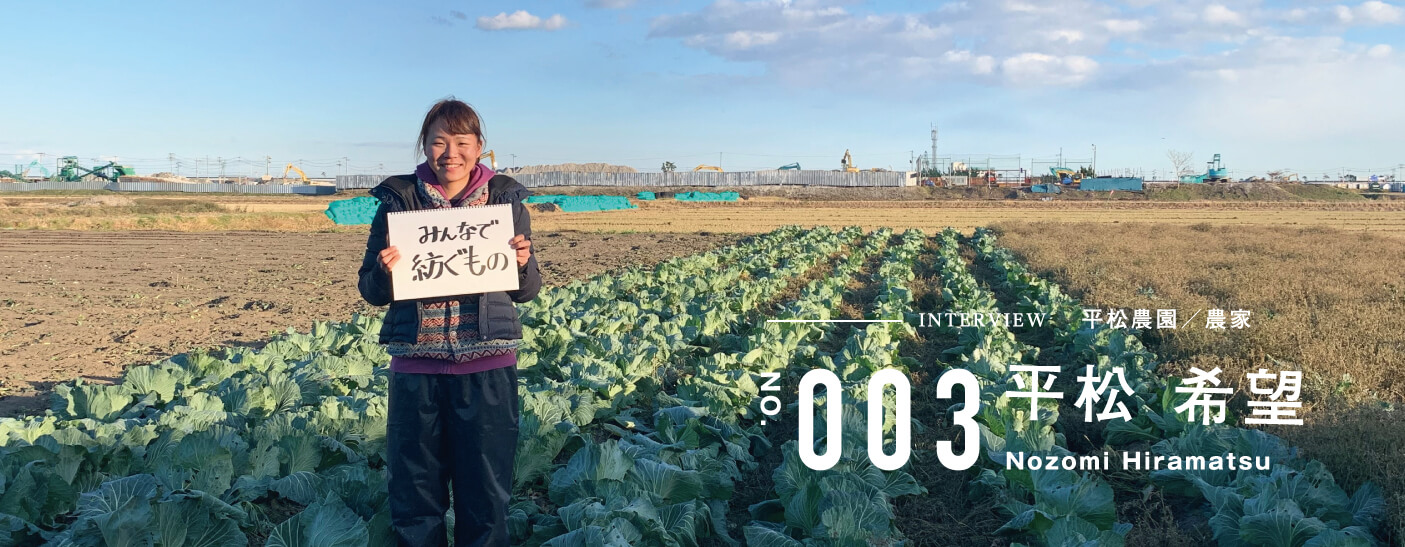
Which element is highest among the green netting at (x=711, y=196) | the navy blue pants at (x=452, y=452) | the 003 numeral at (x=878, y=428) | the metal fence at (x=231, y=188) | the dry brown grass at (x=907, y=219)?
the metal fence at (x=231, y=188)

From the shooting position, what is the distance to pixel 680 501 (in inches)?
155

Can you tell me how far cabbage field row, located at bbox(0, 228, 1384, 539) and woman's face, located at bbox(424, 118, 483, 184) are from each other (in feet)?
3.79

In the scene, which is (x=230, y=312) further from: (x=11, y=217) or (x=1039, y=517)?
(x=11, y=217)

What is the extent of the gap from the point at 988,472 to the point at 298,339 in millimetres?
→ 5250

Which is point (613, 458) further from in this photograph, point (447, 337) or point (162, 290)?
point (162, 290)

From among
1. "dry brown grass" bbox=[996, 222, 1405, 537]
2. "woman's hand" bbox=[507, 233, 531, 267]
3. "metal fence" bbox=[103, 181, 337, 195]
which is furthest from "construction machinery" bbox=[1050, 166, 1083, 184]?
"woman's hand" bbox=[507, 233, 531, 267]

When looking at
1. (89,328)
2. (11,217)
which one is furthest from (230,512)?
(11,217)

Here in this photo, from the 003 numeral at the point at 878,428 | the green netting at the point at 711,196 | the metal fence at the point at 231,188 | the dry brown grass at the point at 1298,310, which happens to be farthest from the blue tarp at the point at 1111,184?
the 003 numeral at the point at 878,428

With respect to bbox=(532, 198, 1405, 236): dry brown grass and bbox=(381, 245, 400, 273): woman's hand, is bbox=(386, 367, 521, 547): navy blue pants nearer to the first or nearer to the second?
bbox=(381, 245, 400, 273): woman's hand

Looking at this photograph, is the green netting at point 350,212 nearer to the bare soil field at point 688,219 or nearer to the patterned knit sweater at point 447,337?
the bare soil field at point 688,219

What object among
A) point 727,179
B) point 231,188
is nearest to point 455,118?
point 727,179

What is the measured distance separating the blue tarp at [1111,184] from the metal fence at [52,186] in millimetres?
87594

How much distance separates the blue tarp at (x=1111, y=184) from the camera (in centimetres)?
6297

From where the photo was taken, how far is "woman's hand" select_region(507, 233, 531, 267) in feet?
10.0
